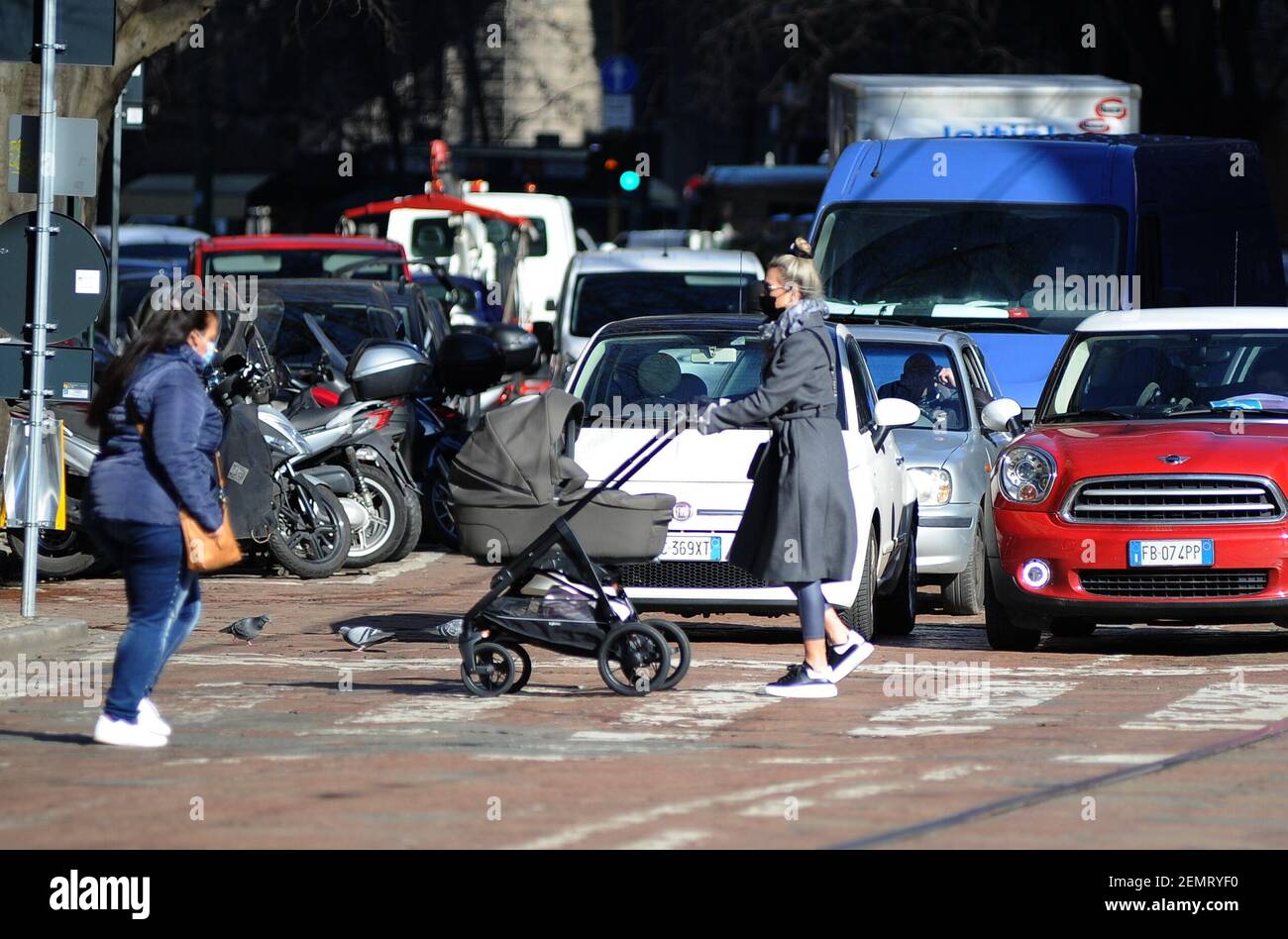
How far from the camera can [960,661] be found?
11781mm

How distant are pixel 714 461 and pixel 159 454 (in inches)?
162

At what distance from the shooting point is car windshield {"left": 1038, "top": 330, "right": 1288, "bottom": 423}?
12688 mm

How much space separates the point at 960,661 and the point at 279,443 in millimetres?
5138

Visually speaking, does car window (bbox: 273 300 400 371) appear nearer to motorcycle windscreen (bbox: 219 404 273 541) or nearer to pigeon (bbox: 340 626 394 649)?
motorcycle windscreen (bbox: 219 404 273 541)

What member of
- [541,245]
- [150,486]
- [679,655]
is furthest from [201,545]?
[541,245]

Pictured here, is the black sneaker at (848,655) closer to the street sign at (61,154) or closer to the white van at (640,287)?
the street sign at (61,154)

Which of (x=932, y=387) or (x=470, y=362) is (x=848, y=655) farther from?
(x=470, y=362)

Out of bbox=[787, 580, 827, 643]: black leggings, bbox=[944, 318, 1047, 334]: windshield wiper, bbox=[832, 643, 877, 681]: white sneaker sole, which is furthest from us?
bbox=[944, 318, 1047, 334]: windshield wiper

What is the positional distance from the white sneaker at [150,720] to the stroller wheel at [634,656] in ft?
6.37

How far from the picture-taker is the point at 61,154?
12.4m

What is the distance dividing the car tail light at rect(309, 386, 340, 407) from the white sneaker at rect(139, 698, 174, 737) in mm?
8380

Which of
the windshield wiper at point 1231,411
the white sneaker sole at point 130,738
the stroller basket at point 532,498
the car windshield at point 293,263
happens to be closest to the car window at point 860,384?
the windshield wiper at point 1231,411

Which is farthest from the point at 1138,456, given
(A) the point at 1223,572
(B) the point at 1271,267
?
(B) the point at 1271,267

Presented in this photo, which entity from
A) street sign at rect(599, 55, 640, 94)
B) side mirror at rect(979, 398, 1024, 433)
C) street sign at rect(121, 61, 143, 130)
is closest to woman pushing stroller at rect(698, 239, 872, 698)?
side mirror at rect(979, 398, 1024, 433)
